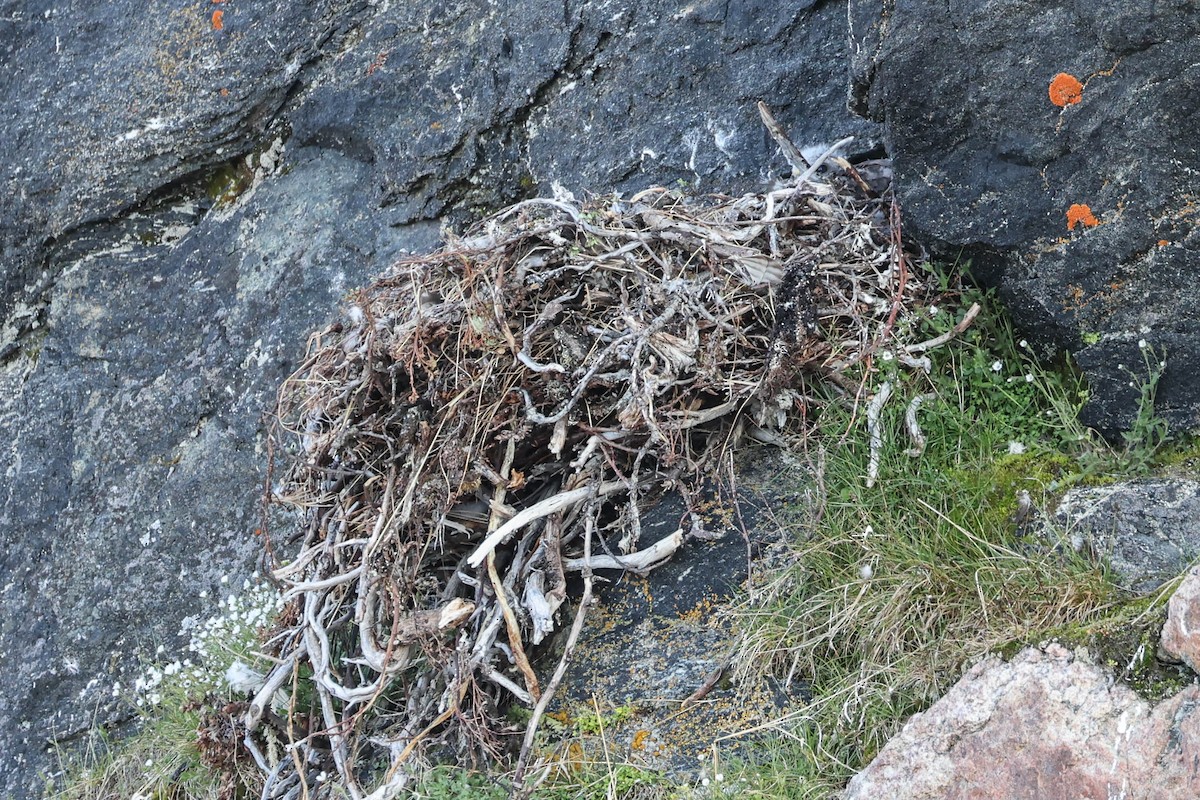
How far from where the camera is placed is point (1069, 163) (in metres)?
2.77

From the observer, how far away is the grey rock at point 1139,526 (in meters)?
2.42

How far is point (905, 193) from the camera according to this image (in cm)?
301

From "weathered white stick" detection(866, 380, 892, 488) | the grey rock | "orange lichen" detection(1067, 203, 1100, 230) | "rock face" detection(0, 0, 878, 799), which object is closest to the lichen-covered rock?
the grey rock

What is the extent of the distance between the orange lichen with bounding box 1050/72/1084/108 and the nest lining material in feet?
1.76

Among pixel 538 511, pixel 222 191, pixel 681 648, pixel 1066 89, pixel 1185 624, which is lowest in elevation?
pixel 681 648

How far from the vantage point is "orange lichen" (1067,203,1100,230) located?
Result: 2762 mm

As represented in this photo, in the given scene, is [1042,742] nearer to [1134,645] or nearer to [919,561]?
[1134,645]

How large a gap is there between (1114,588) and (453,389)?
1.77 m

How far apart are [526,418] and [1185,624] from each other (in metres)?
1.69

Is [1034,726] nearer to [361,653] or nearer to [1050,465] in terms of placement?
[1050,465]

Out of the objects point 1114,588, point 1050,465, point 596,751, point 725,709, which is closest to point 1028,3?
point 1050,465

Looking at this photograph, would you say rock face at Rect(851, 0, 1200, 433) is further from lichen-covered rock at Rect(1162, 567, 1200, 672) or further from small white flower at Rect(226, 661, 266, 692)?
small white flower at Rect(226, 661, 266, 692)

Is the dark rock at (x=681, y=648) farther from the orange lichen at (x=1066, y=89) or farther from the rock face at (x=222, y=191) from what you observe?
the rock face at (x=222, y=191)

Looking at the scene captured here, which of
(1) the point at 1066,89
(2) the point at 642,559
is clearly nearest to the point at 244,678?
(2) the point at 642,559
